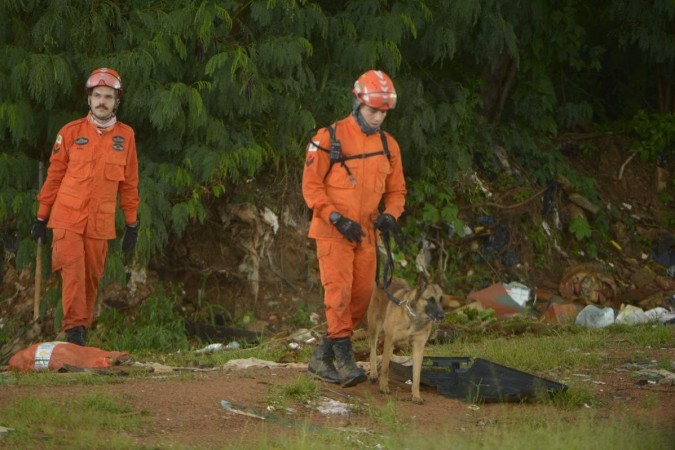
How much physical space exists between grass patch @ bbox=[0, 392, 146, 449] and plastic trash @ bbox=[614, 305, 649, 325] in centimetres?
687

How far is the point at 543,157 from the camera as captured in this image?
17.2 m

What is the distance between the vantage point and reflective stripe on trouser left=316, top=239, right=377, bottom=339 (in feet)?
30.3

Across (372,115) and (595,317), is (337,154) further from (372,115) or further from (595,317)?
(595,317)

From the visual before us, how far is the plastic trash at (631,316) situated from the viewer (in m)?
13.7

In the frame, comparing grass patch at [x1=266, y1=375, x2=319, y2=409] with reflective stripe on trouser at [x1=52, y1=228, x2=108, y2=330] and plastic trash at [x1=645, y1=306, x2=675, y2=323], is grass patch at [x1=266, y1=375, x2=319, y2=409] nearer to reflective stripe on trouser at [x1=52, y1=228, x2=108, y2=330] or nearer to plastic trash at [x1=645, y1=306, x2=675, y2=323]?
reflective stripe on trouser at [x1=52, y1=228, x2=108, y2=330]

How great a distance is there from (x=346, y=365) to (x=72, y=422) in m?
2.38

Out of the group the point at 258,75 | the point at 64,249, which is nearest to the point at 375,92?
the point at 64,249

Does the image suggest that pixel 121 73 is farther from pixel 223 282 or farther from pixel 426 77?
pixel 426 77

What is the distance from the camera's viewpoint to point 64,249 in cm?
1080

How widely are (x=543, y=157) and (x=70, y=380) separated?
937 centimetres

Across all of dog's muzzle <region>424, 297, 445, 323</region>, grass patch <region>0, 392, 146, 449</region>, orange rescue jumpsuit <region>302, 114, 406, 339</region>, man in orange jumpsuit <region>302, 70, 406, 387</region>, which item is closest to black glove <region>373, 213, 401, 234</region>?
man in orange jumpsuit <region>302, 70, 406, 387</region>

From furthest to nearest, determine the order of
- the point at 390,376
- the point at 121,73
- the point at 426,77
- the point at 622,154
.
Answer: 1. the point at 622,154
2. the point at 426,77
3. the point at 121,73
4. the point at 390,376

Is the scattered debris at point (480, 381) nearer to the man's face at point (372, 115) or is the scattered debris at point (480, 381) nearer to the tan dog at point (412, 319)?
the tan dog at point (412, 319)

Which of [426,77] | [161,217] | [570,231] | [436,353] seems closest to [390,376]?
[436,353]
